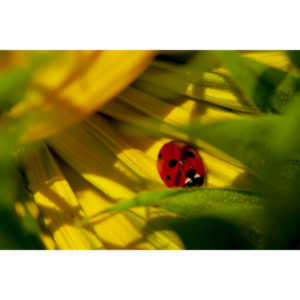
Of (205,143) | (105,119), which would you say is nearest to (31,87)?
(105,119)

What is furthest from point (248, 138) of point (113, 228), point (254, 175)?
point (113, 228)

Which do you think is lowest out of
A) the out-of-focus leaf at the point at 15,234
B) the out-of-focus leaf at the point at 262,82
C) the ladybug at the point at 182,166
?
the out-of-focus leaf at the point at 15,234

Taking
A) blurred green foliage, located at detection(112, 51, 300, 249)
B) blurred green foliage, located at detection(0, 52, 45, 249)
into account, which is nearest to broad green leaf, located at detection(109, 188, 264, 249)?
blurred green foliage, located at detection(112, 51, 300, 249)

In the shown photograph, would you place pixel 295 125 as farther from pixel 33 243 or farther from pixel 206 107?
pixel 33 243

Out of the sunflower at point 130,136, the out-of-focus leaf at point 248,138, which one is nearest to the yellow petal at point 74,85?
the sunflower at point 130,136

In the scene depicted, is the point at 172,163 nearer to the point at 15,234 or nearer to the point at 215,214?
the point at 215,214

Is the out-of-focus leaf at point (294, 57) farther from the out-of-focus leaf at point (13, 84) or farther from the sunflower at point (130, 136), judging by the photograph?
the out-of-focus leaf at point (13, 84)
